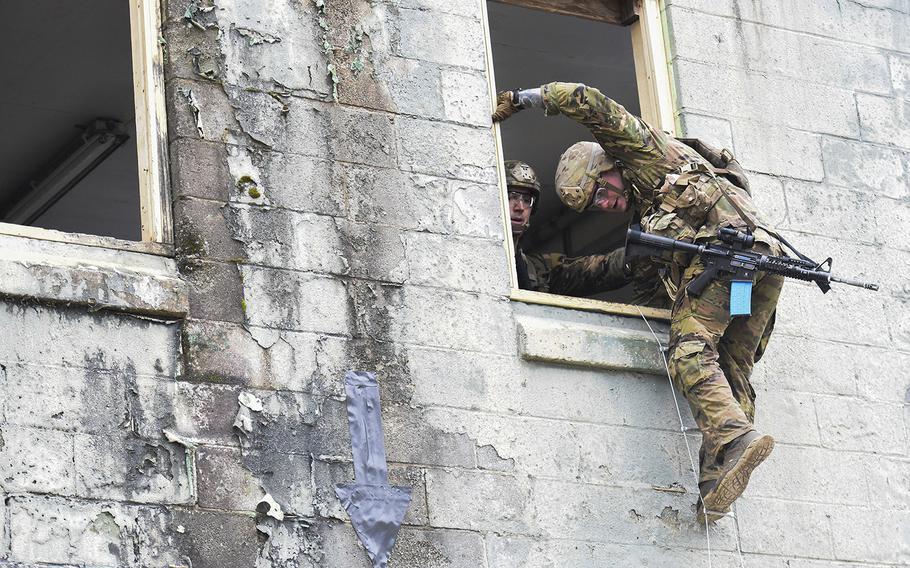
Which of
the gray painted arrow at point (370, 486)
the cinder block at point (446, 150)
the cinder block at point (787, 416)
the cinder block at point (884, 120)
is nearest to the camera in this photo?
the gray painted arrow at point (370, 486)

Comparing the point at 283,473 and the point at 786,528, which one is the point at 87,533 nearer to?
the point at 283,473

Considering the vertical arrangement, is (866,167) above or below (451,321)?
above

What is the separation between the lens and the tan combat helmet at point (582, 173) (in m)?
7.71

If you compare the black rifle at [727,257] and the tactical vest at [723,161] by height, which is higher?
the tactical vest at [723,161]

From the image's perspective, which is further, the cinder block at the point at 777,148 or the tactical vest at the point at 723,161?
the cinder block at the point at 777,148

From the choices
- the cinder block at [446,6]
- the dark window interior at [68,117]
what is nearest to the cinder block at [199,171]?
the cinder block at [446,6]

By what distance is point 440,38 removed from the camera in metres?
7.50

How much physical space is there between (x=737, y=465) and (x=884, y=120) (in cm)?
268

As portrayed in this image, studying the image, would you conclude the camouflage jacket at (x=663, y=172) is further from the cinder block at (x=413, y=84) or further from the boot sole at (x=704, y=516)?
the boot sole at (x=704, y=516)

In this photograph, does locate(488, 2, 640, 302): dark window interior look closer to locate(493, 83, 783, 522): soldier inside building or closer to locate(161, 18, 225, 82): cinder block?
locate(493, 83, 783, 522): soldier inside building

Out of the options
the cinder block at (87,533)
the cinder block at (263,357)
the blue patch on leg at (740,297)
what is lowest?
the cinder block at (87,533)

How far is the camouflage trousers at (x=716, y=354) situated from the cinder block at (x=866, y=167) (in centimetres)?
121

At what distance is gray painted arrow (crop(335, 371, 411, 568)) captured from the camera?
21.0 feet

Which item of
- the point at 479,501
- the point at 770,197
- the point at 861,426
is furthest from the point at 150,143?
the point at 861,426
